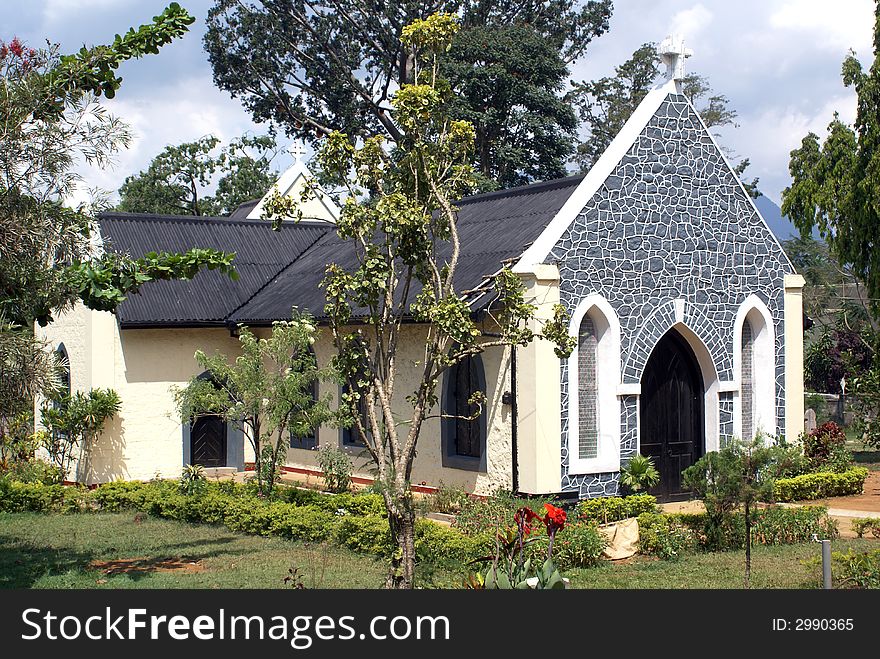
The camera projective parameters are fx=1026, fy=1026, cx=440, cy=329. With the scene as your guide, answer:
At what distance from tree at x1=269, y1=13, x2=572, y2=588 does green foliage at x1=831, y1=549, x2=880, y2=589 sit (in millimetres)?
3851

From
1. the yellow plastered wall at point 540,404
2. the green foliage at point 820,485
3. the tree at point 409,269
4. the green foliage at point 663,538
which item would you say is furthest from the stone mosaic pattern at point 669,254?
the tree at point 409,269

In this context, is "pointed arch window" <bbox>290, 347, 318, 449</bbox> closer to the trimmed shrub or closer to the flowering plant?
the trimmed shrub

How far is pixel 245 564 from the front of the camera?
44.5 ft

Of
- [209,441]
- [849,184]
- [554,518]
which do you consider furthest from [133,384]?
[849,184]

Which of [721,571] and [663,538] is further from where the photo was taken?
[663,538]

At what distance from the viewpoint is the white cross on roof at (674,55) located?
19000 mm

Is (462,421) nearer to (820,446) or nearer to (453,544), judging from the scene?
(453,544)

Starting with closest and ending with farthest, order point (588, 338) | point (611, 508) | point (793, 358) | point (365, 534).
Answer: point (365, 534), point (611, 508), point (588, 338), point (793, 358)

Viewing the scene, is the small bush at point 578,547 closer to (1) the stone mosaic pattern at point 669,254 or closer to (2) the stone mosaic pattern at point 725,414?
(1) the stone mosaic pattern at point 669,254

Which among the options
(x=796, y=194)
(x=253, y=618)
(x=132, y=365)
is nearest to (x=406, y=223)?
(x=253, y=618)

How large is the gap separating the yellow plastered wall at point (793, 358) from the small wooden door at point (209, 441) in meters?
12.2

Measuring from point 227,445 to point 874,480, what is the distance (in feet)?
48.2

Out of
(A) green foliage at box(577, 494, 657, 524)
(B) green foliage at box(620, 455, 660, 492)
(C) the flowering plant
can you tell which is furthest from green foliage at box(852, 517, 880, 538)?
(C) the flowering plant

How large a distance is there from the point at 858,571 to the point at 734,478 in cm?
248
